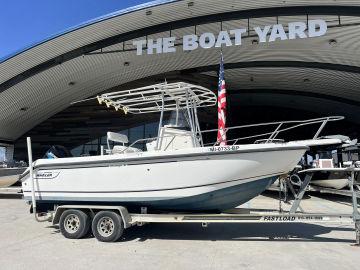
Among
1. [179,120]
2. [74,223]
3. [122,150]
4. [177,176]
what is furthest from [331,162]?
[74,223]

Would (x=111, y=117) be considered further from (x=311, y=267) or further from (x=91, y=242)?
(x=311, y=267)

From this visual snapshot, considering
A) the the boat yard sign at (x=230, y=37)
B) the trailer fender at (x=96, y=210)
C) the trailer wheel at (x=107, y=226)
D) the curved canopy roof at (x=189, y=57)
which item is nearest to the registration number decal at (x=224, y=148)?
the trailer fender at (x=96, y=210)

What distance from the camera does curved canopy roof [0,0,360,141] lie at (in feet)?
56.2

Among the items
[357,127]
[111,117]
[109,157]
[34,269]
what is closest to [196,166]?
[109,157]

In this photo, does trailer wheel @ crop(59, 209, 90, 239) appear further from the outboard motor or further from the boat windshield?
the boat windshield

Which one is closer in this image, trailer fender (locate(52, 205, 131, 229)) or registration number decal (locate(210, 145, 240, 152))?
registration number decal (locate(210, 145, 240, 152))

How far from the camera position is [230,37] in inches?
725

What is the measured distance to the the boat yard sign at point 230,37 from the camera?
1691cm

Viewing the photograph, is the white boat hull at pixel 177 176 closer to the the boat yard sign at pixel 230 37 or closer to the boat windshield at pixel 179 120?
the boat windshield at pixel 179 120

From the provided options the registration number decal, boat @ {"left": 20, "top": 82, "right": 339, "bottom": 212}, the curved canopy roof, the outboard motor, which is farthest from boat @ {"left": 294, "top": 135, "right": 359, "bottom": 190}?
the curved canopy roof

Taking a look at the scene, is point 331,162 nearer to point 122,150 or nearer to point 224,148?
point 224,148

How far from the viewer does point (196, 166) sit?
6.84m

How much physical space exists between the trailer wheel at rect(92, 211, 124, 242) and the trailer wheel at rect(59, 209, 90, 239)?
0.29 m

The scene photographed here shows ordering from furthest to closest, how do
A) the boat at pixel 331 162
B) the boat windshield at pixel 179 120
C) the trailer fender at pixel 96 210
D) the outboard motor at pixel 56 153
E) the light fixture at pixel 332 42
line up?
1. the light fixture at pixel 332 42
2. the outboard motor at pixel 56 153
3. the boat windshield at pixel 179 120
4. the trailer fender at pixel 96 210
5. the boat at pixel 331 162
